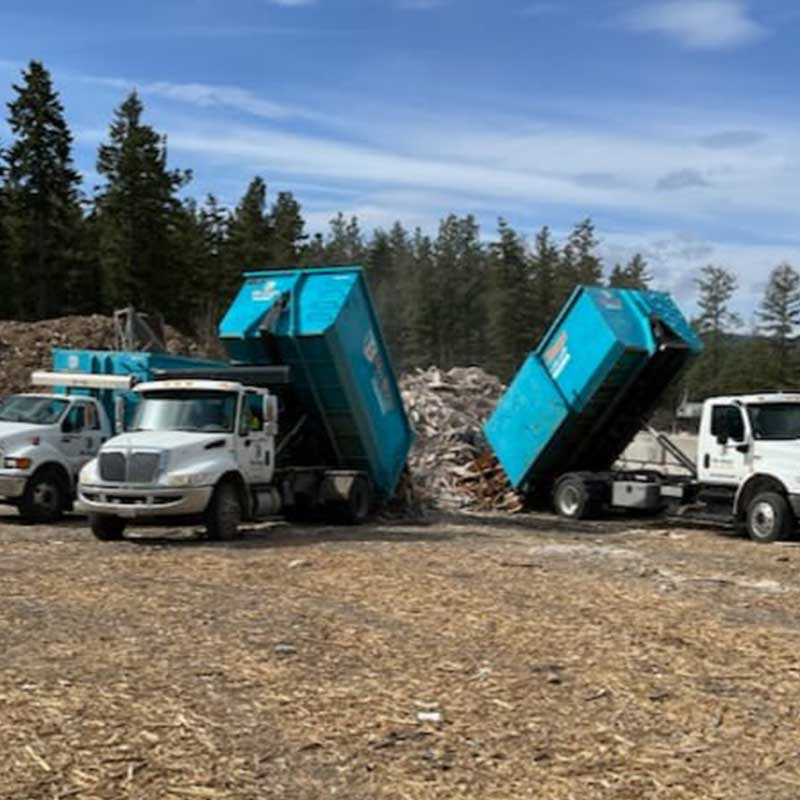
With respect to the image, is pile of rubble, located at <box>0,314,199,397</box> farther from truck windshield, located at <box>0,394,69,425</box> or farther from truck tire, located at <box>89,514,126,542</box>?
truck tire, located at <box>89,514,126,542</box>

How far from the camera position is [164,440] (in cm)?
1650

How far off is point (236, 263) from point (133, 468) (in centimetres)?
5377

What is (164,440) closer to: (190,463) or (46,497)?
(190,463)

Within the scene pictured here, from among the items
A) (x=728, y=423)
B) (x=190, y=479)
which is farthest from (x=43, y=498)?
(x=728, y=423)

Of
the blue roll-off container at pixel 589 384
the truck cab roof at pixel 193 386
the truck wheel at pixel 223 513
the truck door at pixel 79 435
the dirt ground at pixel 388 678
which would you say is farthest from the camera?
the blue roll-off container at pixel 589 384

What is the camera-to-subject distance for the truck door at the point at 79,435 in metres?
19.3

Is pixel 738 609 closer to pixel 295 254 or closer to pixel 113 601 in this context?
pixel 113 601

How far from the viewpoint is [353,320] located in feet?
63.6

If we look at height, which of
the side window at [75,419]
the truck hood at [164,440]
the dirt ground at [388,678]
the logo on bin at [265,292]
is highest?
the logo on bin at [265,292]

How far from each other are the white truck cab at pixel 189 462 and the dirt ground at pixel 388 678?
42.1 inches

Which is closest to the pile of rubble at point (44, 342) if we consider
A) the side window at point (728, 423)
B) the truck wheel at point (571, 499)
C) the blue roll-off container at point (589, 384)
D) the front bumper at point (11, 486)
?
the blue roll-off container at point (589, 384)

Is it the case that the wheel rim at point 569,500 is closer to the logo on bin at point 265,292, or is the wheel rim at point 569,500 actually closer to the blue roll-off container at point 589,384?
the blue roll-off container at point 589,384

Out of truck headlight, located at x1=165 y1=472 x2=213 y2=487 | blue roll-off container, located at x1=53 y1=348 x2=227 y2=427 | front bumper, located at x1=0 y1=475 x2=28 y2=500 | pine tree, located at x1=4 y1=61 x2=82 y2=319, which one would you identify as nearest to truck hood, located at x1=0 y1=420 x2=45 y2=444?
front bumper, located at x1=0 y1=475 x2=28 y2=500

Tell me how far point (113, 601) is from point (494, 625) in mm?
3454
